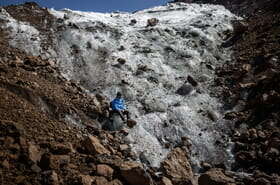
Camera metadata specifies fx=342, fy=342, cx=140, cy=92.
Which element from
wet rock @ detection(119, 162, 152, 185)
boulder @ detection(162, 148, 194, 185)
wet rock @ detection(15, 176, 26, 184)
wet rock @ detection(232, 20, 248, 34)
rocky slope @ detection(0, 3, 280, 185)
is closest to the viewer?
wet rock @ detection(15, 176, 26, 184)

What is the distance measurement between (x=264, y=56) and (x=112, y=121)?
8.56 meters

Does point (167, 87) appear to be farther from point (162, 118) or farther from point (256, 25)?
point (256, 25)

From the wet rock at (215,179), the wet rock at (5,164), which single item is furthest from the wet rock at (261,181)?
the wet rock at (5,164)

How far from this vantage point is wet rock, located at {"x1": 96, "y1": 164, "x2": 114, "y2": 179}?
839 centimetres

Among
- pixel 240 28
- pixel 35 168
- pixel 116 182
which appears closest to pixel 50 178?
pixel 35 168

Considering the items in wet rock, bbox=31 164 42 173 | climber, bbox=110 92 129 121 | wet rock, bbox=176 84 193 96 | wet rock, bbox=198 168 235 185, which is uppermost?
wet rock, bbox=176 84 193 96

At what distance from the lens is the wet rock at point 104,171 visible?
27.5 ft

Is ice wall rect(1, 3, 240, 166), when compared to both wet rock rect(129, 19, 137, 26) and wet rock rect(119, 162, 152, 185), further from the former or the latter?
wet rock rect(119, 162, 152, 185)

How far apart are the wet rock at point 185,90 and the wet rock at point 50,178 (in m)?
8.62

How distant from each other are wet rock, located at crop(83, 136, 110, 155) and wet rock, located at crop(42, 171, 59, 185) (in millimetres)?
1891

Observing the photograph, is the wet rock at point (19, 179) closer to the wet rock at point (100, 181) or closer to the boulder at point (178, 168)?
the wet rock at point (100, 181)

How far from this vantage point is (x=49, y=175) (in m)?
7.71

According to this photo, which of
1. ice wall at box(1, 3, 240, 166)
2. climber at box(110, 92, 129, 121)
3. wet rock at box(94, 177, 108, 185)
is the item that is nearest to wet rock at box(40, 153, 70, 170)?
wet rock at box(94, 177, 108, 185)

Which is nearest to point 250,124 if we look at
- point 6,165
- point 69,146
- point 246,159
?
point 246,159
